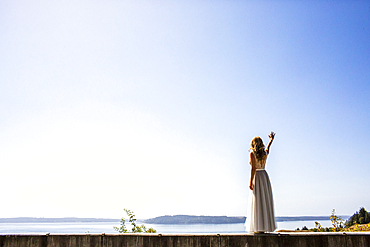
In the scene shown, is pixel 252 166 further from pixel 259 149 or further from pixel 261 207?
pixel 261 207

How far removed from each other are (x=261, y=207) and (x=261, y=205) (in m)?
0.04

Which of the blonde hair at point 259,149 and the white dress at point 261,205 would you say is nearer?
the white dress at point 261,205

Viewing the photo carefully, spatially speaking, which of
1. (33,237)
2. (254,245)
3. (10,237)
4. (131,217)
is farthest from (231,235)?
(131,217)

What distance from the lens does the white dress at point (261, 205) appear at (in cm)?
620

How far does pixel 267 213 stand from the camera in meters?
6.23

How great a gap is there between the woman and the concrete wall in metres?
0.26

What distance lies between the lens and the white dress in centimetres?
620

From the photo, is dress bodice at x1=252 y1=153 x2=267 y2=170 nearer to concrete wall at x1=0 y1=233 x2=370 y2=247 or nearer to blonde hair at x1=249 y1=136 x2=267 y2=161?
blonde hair at x1=249 y1=136 x2=267 y2=161

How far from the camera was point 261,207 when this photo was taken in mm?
6289

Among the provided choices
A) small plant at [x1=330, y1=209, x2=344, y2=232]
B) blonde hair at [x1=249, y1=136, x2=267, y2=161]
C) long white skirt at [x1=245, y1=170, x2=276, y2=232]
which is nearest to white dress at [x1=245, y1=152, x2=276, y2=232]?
long white skirt at [x1=245, y1=170, x2=276, y2=232]

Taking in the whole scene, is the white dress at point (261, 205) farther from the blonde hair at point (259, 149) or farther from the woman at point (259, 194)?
the blonde hair at point (259, 149)

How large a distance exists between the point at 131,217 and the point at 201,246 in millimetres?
6098

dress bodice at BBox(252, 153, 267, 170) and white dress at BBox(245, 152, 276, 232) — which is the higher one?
dress bodice at BBox(252, 153, 267, 170)

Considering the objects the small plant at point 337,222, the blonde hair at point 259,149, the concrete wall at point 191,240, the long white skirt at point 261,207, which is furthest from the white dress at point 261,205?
the small plant at point 337,222
